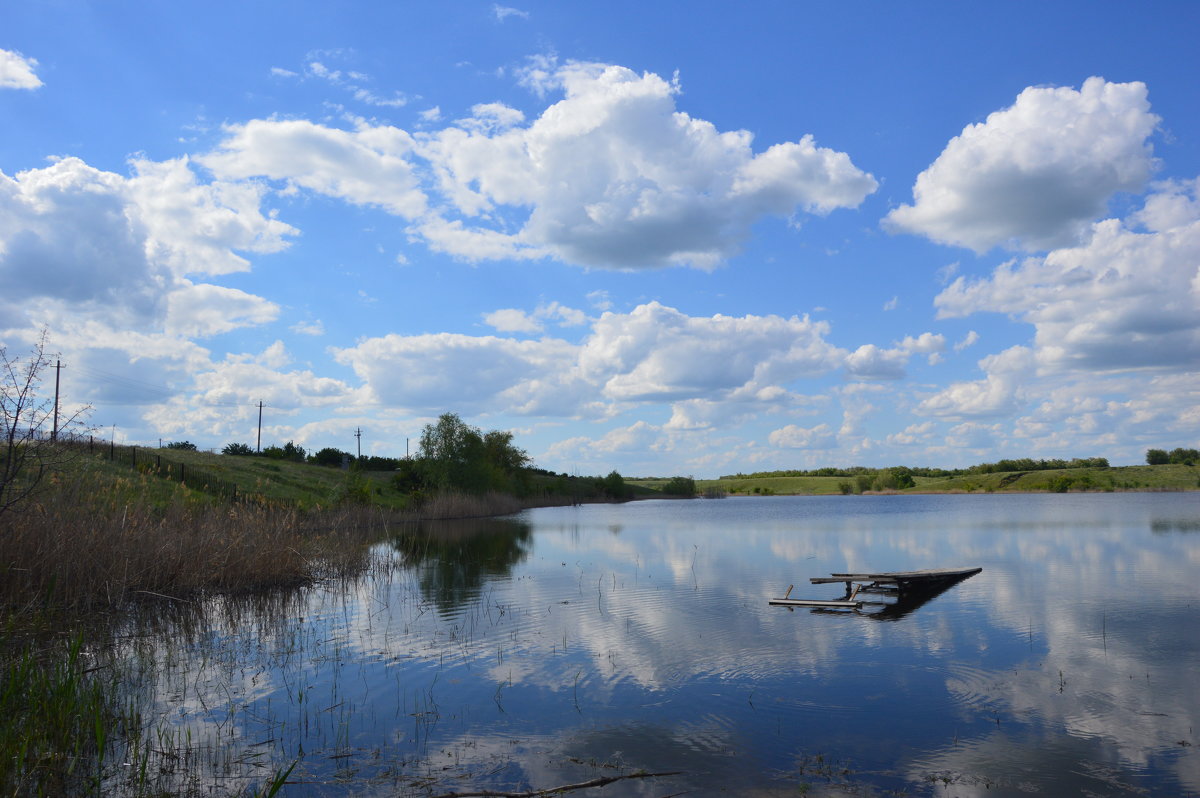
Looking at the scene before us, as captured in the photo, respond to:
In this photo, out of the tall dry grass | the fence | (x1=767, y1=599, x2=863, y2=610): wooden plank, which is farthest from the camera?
the fence

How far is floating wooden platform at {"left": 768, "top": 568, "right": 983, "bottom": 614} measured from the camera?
18.1 metres

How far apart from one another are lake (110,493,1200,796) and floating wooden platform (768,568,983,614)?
13.7 inches

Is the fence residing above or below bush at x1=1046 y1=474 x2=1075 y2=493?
above

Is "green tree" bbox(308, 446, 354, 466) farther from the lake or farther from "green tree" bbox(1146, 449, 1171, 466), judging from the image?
"green tree" bbox(1146, 449, 1171, 466)

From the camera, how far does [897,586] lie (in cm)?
2048

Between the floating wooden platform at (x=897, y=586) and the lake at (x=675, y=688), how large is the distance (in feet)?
1.14

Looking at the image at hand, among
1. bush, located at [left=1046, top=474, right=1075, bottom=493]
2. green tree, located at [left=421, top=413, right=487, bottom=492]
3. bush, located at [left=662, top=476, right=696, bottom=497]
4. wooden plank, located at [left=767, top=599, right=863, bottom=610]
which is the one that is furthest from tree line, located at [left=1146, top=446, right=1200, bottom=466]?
wooden plank, located at [left=767, top=599, right=863, bottom=610]

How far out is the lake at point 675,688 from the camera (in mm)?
7570

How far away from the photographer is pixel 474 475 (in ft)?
227

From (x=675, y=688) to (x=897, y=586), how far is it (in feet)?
39.4

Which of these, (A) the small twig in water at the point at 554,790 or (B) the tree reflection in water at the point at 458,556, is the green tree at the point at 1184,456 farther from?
(A) the small twig in water at the point at 554,790

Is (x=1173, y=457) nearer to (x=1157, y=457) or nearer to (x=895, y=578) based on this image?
(x=1157, y=457)

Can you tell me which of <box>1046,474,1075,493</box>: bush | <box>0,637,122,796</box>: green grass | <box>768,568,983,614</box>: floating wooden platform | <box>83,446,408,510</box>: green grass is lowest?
<box>768,568,983,614</box>: floating wooden platform

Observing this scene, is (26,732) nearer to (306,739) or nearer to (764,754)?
(306,739)
